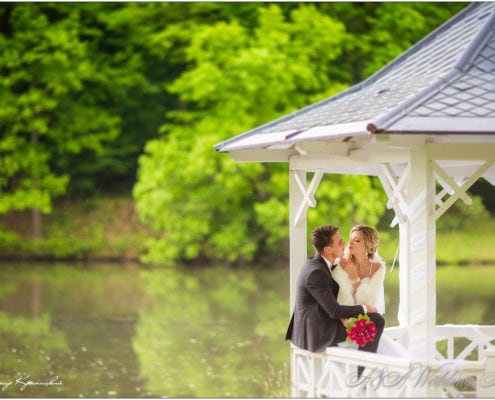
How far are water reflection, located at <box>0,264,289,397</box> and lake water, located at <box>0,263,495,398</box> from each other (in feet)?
0.08

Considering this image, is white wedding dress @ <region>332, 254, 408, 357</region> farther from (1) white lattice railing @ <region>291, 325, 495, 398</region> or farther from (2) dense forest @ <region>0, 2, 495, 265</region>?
(2) dense forest @ <region>0, 2, 495, 265</region>

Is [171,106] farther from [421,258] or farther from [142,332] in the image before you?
[421,258]

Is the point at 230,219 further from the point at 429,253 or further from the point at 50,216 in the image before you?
the point at 429,253

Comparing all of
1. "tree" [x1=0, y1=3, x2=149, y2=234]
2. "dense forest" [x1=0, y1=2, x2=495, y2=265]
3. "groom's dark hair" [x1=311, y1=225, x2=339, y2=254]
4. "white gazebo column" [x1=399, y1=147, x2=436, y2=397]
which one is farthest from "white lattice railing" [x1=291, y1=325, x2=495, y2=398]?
"tree" [x1=0, y1=3, x2=149, y2=234]

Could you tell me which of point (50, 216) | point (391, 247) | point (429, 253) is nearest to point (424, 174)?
point (429, 253)

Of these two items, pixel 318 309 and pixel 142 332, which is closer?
pixel 318 309

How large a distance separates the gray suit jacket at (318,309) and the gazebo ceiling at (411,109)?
0.95 m

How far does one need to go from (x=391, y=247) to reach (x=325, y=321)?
22434mm

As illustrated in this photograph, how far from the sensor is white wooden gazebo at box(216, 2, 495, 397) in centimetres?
654

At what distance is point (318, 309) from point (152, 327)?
12.4m

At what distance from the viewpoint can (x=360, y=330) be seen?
7266 mm

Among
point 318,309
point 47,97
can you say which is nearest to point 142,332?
point 318,309

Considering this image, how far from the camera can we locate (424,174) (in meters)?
6.80

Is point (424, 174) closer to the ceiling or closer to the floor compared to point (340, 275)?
closer to the ceiling
